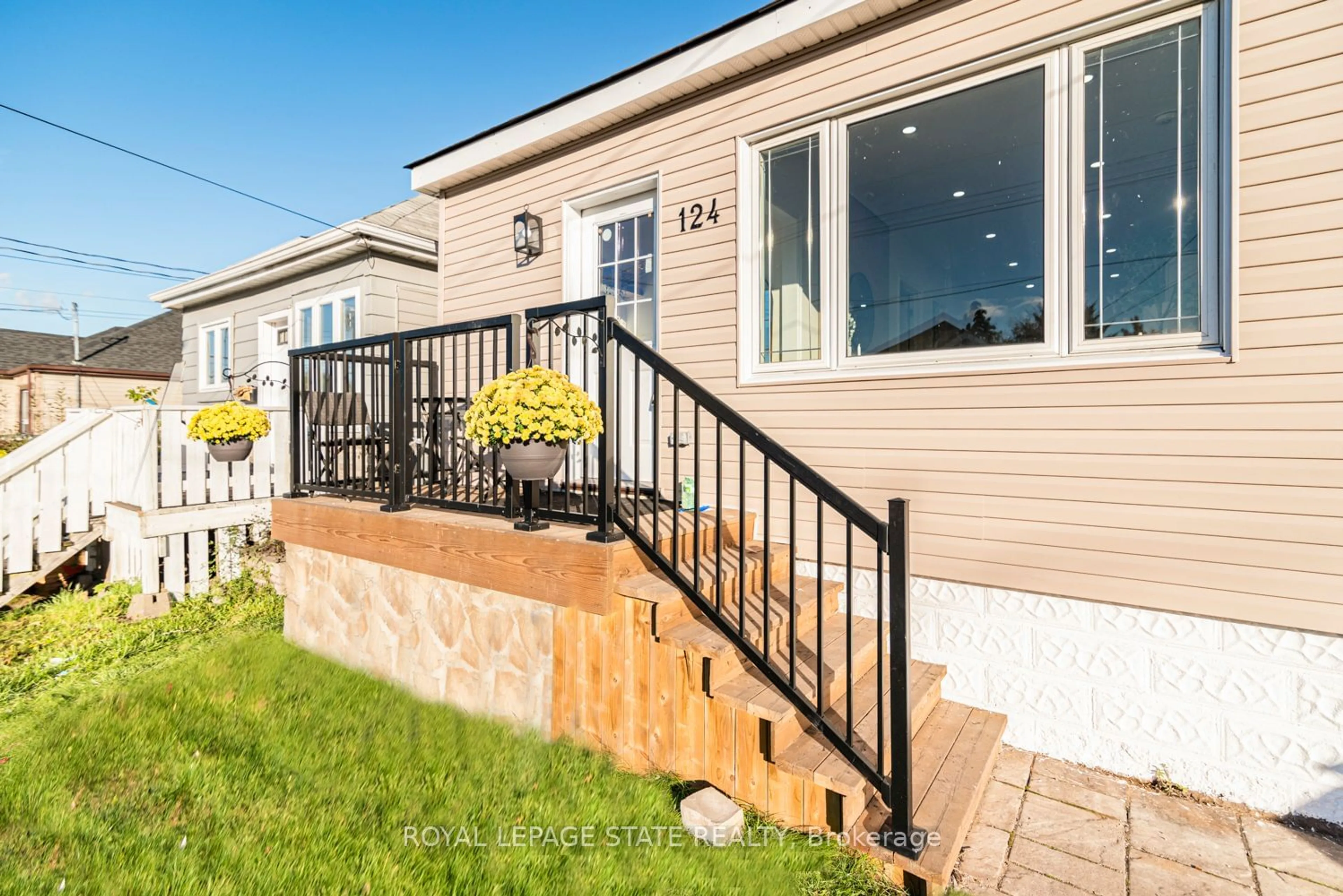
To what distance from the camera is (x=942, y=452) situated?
3.04 m

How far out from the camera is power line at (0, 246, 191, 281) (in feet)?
50.9

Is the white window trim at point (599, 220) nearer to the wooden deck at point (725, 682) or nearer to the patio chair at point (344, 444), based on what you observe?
the patio chair at point (344, 444)

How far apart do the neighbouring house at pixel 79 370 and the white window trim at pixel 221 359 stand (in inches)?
418

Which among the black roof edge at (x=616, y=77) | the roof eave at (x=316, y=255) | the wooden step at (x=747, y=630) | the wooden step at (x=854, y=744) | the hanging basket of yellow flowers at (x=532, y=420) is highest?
the black roof edge at (x=616, y=77)

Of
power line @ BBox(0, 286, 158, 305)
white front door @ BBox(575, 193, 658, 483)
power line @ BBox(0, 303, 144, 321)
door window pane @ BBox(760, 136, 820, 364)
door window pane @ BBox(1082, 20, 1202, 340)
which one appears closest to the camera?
door window pane @ BBox(1082, 20, 1202, 340)

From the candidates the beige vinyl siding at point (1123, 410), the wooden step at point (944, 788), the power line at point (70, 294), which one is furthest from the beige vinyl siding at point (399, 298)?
the power line at point (70, 294)

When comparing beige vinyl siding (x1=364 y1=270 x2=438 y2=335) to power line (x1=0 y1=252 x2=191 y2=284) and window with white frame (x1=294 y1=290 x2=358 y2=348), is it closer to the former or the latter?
window with white frame (x1=294 y1=290 x2=358 y2=348)

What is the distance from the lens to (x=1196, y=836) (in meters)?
2.23

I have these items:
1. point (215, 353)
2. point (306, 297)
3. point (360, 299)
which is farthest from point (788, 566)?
point (215, 353)

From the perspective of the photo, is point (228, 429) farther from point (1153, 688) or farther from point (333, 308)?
point (1153, 688)

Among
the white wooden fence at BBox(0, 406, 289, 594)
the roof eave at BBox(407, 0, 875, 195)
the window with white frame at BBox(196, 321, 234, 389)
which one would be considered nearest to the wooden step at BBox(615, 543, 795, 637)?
the roof eave at BBox(407, 0, 875, 195)

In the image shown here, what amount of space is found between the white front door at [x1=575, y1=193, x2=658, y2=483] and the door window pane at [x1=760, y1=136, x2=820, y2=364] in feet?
2.65

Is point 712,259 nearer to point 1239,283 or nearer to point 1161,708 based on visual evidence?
point 1239,283

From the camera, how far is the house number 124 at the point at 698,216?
3.79m
